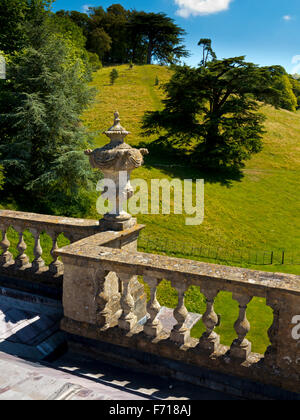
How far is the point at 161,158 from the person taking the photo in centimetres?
3050

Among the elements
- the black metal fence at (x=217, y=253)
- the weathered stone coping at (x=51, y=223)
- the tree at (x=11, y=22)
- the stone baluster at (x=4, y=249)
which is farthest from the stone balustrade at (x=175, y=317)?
the tree at (x=11, y=22)

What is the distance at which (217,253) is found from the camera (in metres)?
17.0

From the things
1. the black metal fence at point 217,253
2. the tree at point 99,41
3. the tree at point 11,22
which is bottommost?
the black metal fence at point 217,253

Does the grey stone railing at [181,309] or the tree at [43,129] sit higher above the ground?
the tree at [43,129]

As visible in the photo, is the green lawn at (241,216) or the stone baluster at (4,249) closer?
the stone baluster at (4,249)

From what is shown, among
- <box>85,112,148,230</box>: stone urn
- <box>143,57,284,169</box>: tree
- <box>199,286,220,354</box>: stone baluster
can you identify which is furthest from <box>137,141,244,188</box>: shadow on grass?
<box>199,286,220,354</box>: stone baluster

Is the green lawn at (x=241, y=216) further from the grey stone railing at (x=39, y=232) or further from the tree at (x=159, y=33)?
the tree at (x=159, y=33)

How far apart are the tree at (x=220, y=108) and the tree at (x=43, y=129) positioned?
1277 cm

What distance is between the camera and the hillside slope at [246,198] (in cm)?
1870

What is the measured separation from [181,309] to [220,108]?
87.8 ft

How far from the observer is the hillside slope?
1870 centimetres

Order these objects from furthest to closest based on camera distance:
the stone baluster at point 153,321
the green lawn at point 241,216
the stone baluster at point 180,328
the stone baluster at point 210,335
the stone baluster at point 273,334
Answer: the green lawn at point 241,216 → the stone baluster at point 153,321 → the stone baluster at point 180,328 → the stone baluster at point 210,335 → the stone baluster at point 273,334

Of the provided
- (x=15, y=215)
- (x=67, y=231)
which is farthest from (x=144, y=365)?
(x=15, y=215)

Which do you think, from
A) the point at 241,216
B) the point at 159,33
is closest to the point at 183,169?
the point at 241,216
